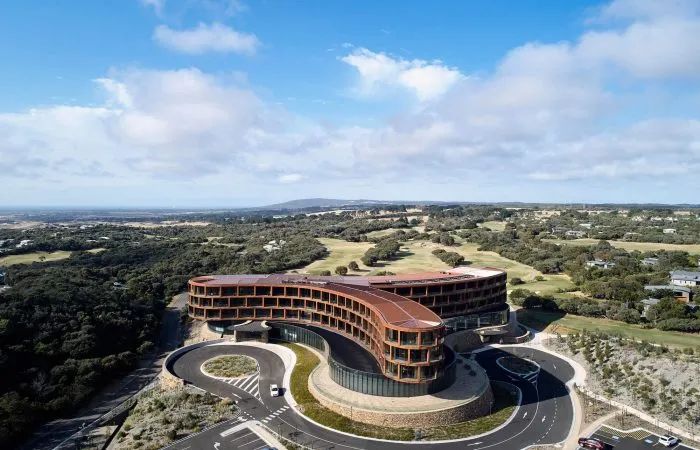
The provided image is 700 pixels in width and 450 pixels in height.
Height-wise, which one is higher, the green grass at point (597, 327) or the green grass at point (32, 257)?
the green grass at point (32, 257)

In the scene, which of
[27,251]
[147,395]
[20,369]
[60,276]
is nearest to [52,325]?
[20,369]

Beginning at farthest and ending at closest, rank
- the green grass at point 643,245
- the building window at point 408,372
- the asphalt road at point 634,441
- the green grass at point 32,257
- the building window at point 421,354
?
the green grass at point 643,245 < the green grass at point 32,257 < the building window at point 408,372 < the building window at point 421,354 < the asphalt road at point 634,441

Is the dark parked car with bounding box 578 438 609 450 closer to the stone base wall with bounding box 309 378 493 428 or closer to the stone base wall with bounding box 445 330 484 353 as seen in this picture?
the stone base wall with bounding box 309 378 493 428

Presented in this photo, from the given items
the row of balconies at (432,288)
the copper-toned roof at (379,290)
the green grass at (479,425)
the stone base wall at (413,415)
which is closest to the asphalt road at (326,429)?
the green grass at (479,425)

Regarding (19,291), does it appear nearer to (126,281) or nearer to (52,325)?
(52,325)

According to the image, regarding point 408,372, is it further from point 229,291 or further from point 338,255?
point 338,255

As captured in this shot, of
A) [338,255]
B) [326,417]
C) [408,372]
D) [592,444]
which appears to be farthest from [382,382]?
[338,255]

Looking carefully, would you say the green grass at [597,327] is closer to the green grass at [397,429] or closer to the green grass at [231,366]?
the green grass at [397,429]
